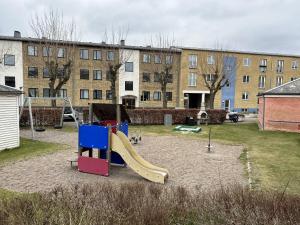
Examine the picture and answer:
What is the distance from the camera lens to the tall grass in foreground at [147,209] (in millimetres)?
4588

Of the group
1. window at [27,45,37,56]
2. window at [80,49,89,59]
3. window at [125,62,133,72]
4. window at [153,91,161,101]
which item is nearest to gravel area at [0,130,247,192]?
window at [27,45,37,56]

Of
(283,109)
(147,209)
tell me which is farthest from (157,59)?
(147,209)

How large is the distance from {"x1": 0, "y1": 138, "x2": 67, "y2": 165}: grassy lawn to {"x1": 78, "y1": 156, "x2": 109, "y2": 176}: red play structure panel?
365 cm

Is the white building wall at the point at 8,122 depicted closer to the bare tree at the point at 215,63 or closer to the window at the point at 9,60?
the window at the point at 9,60

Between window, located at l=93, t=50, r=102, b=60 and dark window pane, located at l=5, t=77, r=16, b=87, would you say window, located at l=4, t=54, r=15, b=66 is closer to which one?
dark window pane, located at l=5, t=77, r=16, b=87

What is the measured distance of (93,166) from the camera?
10609 mm

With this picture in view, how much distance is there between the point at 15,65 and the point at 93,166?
117ft

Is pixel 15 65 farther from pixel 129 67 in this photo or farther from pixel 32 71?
pixel 129 67

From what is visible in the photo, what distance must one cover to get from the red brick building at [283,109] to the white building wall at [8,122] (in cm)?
1965

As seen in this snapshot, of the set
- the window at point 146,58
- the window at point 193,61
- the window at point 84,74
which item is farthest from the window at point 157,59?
the window at point 84,74

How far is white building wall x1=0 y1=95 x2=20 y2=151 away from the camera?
14219 mm

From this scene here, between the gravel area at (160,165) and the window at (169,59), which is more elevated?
the window at (169,59)

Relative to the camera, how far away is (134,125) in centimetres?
2769

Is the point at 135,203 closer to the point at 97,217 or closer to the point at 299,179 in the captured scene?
the point at 97,217
